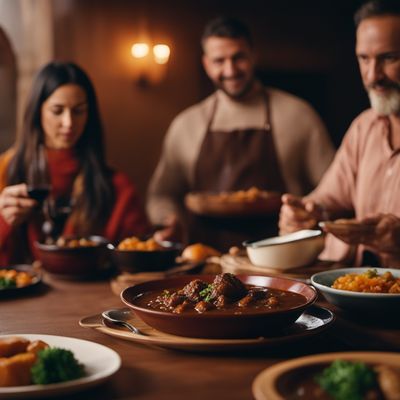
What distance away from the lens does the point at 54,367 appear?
1.12 metres

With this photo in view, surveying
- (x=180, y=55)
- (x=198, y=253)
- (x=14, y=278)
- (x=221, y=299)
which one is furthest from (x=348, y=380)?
(x=180, y=55)

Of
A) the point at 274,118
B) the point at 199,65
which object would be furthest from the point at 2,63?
the point at 274,118

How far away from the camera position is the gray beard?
2.77 m

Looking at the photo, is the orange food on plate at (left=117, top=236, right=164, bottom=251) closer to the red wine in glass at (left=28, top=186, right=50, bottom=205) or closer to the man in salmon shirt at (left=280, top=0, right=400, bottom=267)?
the red wine in glass at (left=28, top=186, right=50, bottom=205)

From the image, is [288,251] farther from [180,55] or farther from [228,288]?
[180,55]

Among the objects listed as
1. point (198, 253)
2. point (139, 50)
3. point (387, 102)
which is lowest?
point (198, 253)

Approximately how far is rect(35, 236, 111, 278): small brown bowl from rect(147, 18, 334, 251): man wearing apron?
6.38 ft

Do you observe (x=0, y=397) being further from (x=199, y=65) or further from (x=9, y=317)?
(x=199, y=65)

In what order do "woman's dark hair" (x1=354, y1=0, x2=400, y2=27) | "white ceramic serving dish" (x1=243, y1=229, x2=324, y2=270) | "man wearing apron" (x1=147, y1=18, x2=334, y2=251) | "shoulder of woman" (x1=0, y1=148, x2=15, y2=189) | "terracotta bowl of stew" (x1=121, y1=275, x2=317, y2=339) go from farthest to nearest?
"man wearing apron" (x1=147, y1=18, x2=334, y2=251) → "shoulder of woman" (x1=0, y1=148, x2=15, y2=189) → "woman's dark hair" (x1=354, y1=0, x2=400, y2=27) → "white ceramic serving dish" (x1=243, y1=229, x2=324, y2=270) → "terracotta bowl of stew" (x1=121, y1=275, x2=317, y2=339)

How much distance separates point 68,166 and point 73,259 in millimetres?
1245

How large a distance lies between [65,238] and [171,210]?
2138mm

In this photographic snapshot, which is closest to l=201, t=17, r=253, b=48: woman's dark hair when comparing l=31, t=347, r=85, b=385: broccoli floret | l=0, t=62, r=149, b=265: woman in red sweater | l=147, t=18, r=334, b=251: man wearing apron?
l=147, t=18, r=334, b=251: man wearing apron

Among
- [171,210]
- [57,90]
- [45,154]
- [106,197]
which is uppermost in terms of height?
[57,90]

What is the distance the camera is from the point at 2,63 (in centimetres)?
510
